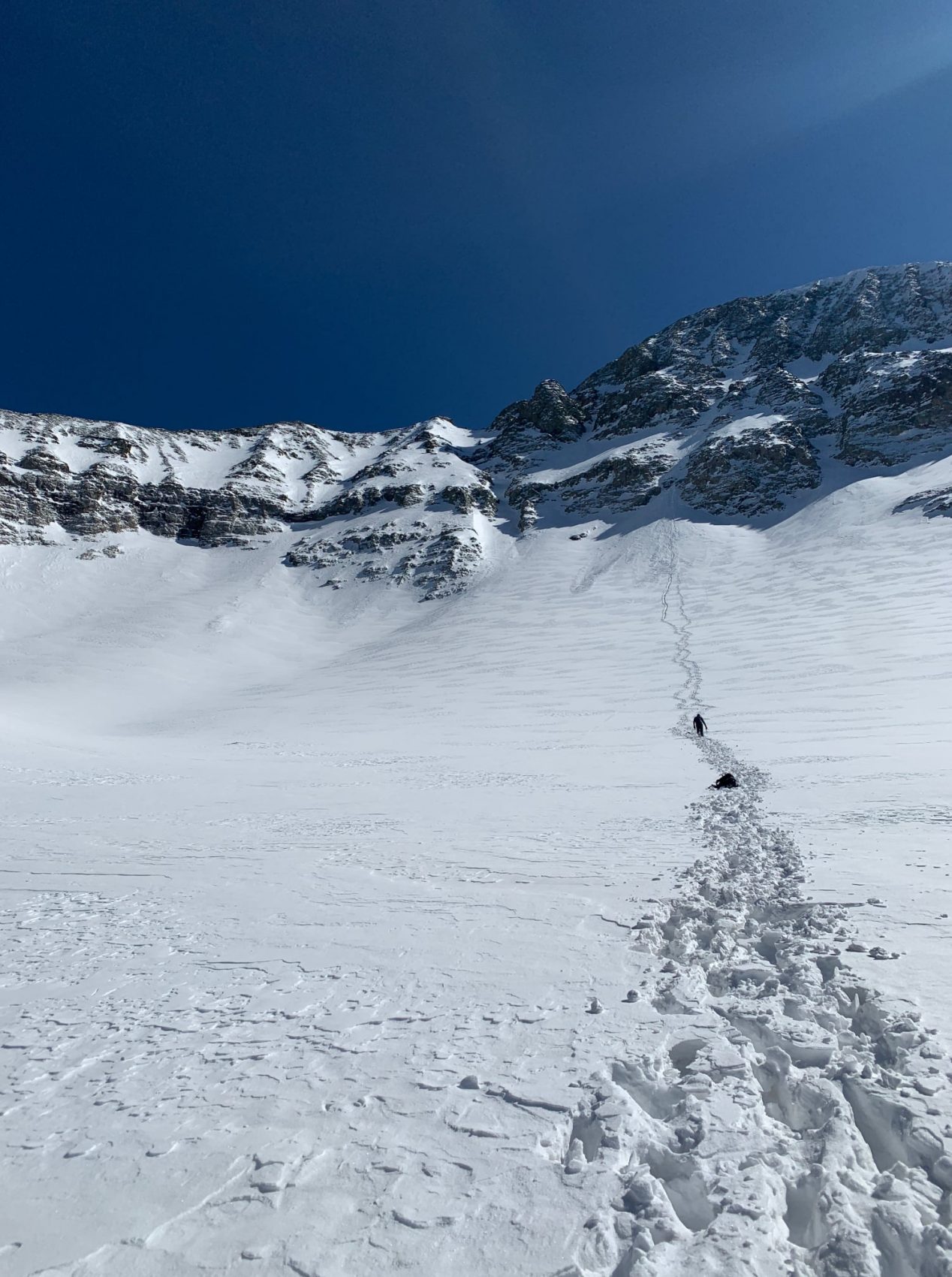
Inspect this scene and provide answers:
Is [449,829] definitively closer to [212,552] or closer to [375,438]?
[212,552]

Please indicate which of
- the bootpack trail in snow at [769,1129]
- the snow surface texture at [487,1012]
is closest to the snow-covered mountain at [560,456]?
the snow surface texture at [487,1012]

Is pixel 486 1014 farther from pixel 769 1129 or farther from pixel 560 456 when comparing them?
pixel 560 456

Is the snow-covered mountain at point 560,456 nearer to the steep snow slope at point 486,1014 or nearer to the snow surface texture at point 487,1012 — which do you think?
the snow surface texture at point 487,1012

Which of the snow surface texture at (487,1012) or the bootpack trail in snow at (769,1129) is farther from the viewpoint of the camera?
the snow surface texture at (487,1012)

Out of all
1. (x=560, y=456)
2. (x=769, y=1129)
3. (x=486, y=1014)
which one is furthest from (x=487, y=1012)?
(x=560, y=456)

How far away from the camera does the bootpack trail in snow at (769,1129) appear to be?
2750 mm

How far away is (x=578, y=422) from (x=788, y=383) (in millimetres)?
36260

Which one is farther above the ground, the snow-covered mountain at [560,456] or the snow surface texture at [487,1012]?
the snow-covered mountain at [560,456]

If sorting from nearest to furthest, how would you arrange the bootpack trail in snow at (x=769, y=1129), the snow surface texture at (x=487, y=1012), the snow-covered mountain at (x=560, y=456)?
1. the bootpack trail in snow at (x=769, y=1129)
2. the snow surface texture at (x=487, y=1012)
3. the snow-covered mountain at (x=560, y=456)

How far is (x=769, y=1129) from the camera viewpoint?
3451 millimetres

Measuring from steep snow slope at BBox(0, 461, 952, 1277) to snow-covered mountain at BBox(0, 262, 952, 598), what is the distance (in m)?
52.8

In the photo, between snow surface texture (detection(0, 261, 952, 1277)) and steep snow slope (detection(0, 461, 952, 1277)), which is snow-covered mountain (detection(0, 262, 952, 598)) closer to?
snow surface texture (detection(0, 261, 952, 1277))

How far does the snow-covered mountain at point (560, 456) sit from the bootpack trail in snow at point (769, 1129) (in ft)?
196

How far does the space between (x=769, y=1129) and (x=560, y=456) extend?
108 metres
